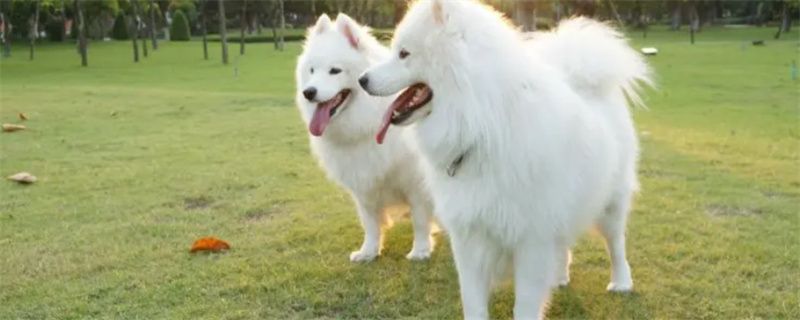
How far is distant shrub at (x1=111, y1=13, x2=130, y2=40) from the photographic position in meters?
46.2

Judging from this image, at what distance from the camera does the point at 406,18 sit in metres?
3.12

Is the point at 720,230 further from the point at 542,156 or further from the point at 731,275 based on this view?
the point at 542,156

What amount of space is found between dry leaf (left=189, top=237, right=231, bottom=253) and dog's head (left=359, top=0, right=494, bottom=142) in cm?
215

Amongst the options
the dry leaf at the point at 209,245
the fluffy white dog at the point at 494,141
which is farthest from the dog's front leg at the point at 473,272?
the dry leaf at the point at 209,245

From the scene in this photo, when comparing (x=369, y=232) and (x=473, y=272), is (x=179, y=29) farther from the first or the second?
(x=473, y=272)

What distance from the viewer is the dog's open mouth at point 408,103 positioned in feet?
9.95

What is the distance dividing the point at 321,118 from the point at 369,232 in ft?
2.71

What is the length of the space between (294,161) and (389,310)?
14.9ft

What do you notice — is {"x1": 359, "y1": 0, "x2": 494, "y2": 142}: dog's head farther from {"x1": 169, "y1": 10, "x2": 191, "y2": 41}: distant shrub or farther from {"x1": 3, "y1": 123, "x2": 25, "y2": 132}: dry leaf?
{"x1": 169, "y1": 10, "x2": 191, "y2": 41}: distant shrub

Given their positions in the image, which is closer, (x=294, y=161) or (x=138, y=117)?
(x=294, y=161)

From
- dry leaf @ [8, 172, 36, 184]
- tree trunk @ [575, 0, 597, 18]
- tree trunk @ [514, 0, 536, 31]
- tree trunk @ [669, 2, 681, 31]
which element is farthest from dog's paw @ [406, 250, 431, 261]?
tree trunk @ [669, 2, 681, 31]

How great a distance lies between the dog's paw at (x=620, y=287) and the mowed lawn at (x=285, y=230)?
0.07 m

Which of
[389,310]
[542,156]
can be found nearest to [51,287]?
[389,310]

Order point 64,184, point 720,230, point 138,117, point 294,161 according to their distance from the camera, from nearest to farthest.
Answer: point 720,230 < point 64,184 < point 294,161 < point 138,117
